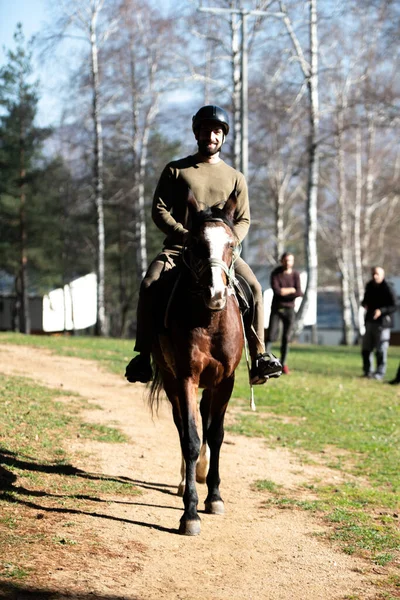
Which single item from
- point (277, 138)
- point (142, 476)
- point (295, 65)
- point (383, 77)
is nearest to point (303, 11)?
point (295, 65)

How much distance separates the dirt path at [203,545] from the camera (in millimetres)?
5285

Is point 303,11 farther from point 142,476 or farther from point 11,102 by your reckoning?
point 142,476

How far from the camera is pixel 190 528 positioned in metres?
6.42

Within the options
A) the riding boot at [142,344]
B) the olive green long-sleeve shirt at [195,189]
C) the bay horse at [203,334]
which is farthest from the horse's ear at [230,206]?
the riding boot at [142,344]

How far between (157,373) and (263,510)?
1752 mm

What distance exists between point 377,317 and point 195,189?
38.3 ft

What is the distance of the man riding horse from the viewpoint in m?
7.21

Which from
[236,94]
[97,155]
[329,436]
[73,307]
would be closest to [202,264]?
[329,436]

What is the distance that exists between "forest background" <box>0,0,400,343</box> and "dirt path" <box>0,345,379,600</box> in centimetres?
1769

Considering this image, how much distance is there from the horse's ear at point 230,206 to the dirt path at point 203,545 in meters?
2.50

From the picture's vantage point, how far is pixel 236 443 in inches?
412

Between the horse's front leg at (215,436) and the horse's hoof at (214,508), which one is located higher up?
the horse's front leg at (215,436)

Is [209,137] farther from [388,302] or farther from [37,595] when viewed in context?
[388,302]

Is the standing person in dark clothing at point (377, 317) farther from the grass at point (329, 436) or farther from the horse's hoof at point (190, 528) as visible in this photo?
the horse's hoof at point (190, 528)
